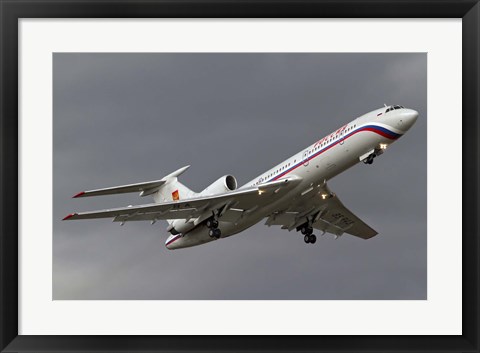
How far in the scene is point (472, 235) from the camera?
Answer: 1656cm

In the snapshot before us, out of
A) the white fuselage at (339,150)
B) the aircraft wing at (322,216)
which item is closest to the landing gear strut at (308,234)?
the aircraft wing at (322,216)

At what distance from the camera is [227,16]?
1655cm

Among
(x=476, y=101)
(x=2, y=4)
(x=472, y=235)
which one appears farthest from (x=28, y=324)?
(x=476, y=101)

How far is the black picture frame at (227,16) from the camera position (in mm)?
16266

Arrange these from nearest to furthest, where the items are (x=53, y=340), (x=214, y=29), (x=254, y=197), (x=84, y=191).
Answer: (x=53, y=340) < (x=214, y=29) < (x=84, y=191) < (x=254, y=197)

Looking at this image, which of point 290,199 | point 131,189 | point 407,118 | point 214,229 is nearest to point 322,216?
point 290,199

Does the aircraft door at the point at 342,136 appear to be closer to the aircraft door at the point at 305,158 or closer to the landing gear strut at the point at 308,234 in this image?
the aircraft door at the point at 305,158

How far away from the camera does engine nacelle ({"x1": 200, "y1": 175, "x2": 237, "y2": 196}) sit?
2847 centimetres

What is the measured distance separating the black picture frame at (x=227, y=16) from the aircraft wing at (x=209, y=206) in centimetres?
874

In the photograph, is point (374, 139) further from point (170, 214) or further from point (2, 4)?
point (2, 4)

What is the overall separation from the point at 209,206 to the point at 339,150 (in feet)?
18.3

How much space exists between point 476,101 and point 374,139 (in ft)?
25.9

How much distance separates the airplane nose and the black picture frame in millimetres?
6607

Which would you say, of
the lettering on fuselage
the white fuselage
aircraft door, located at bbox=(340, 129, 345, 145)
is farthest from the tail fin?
aircraft door, located at bbox=(340, 129, 345, 145)
